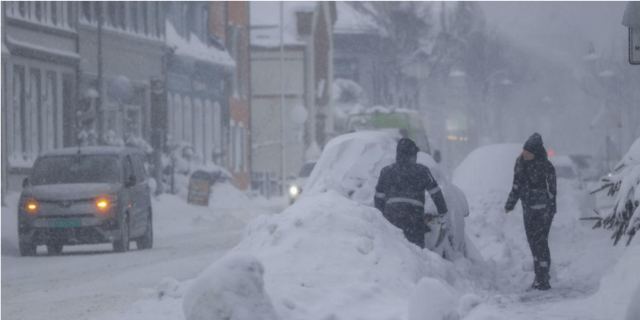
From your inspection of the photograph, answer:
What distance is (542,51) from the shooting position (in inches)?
4535

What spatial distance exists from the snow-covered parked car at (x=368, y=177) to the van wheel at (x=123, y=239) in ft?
22.1

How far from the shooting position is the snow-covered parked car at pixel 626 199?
1477cm

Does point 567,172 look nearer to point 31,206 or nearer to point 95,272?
point 31,206

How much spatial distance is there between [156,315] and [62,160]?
557 inches

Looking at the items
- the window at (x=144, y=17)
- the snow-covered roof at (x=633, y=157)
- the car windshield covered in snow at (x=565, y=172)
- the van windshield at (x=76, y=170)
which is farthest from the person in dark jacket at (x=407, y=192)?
the window at (x=144, y=17)

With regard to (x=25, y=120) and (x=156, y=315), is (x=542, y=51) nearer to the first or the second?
(x=25, y=120)

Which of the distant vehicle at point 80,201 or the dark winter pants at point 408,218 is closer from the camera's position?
the dark winter pants at point 408,218

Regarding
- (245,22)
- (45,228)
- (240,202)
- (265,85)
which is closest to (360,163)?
(45,228)

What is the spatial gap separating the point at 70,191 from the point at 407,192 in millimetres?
11285

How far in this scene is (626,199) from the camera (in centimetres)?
1506

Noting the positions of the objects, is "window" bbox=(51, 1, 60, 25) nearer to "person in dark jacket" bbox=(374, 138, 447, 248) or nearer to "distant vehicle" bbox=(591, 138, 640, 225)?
"person in dark jacket" bbox=(374, 138, 447, 248)

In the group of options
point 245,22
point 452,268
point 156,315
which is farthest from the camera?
point 245,22

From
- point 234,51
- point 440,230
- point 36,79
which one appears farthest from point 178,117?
point 440,230

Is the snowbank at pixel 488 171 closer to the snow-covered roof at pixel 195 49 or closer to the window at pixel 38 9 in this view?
the window at pixel 38 9
